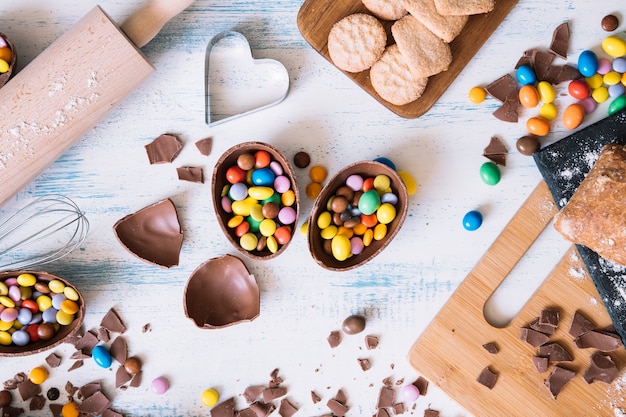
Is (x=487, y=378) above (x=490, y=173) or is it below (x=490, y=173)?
below

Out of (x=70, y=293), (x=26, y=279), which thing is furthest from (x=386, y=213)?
(x=26, y=279)

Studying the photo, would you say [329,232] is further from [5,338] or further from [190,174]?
[5,338]

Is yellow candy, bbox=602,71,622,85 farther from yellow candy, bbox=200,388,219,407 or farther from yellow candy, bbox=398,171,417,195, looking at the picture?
yellow candy, bbox=200,388,219,407

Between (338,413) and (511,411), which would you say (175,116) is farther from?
(511,411)

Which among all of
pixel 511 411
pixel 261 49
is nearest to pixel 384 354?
pixel 511 411

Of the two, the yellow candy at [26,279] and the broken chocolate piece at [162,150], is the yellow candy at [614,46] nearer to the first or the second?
the broken chocolate piece at [162,150]
